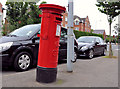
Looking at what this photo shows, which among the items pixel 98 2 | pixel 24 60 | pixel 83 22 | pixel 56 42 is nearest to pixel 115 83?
pixel 56 42

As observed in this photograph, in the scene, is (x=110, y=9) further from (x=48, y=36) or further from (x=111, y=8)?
(x=48, y=36)

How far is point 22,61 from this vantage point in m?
4.81

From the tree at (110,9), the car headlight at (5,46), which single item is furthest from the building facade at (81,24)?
the car headlight at (5,46)

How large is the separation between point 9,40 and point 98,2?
7.47 meters

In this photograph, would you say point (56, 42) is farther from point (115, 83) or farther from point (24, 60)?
point (115, 83)

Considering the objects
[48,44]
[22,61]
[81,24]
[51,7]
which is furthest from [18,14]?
[81,24]

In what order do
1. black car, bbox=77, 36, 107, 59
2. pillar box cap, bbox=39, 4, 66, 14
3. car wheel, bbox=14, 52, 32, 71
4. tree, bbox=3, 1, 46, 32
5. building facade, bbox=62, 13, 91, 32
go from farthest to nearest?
building facade, bbox=62, 13, 91, 32
tree, bbox=3, 1, 46, 32
black car, bbox=77, 36, 107, 59
car wheel, bbox=14, 52, 32, 71
pillar box cap, bbox=39, 4, 66, 14

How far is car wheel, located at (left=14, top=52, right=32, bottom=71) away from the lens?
15.4 feet

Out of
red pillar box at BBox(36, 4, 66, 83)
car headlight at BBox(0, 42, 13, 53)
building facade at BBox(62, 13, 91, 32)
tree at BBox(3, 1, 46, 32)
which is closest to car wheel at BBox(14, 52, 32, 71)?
car headlight at BBox(0, 42, 13, 53)

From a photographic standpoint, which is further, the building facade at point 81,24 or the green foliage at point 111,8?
the building facade at point 81,24

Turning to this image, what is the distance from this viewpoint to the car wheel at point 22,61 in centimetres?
470

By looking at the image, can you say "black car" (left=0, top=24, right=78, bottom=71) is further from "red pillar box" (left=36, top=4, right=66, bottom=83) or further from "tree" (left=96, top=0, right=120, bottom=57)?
"tree" (left=96, top=0, right=120, bottom=57)

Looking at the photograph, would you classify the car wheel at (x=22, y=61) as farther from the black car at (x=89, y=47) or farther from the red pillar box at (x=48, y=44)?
the black car at (x=89, y=47)

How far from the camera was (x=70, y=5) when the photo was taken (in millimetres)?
4820
